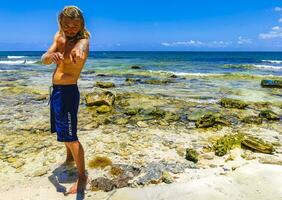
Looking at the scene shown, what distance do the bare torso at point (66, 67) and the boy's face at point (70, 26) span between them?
118mm

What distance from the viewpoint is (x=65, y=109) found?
4.56 meters

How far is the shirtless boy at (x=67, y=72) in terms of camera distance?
4246 millimetres

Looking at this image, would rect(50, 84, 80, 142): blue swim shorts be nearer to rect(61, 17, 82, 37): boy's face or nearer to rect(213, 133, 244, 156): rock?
rect(61, 17, 82, 37): boy's face

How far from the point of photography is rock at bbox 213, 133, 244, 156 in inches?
249

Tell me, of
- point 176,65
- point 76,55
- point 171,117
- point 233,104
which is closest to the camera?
point 76,55

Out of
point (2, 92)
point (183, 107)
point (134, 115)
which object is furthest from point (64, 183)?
point (2, 92)

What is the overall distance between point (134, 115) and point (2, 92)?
22.9ft

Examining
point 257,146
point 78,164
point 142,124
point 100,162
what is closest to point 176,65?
point 142,124

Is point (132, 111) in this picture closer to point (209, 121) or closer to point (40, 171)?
Result: point (209, 121)

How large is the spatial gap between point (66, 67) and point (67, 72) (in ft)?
0.22

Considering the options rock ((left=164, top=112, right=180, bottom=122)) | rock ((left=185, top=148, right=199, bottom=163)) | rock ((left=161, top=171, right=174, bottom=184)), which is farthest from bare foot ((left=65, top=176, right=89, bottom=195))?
rock ((left=164, top=112, right=180, bottom=122))

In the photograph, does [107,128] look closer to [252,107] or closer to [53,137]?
[53,137]

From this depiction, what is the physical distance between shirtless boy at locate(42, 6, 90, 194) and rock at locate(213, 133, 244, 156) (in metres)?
2.80

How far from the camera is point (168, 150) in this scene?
6559mm
